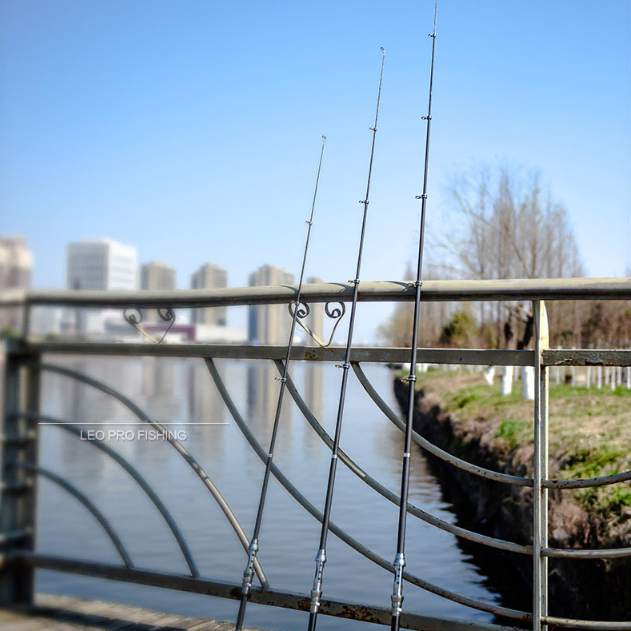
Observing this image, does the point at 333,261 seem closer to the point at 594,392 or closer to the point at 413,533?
the point at 413,533

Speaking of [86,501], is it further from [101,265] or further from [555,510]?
[555,510]

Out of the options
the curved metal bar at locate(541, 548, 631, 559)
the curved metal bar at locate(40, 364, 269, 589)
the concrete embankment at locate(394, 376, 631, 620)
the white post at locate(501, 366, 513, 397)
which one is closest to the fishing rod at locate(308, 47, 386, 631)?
the curved metal bar at locate(40, 364, 269, 589)

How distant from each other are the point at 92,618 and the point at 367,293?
52.3 inches

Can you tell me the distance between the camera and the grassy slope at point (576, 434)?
481cm

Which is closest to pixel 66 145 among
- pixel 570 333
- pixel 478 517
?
pixel 478 517

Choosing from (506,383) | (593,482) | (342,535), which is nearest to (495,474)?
(593,482)

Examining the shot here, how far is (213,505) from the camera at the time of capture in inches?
312

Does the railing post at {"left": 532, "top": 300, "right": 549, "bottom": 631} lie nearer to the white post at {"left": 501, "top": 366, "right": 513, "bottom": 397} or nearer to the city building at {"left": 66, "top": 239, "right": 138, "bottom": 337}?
the city building at {"left": 66, "top": 239, "right": 138, "bottom": 337}

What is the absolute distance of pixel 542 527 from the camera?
203cm

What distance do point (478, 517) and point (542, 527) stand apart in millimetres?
6126

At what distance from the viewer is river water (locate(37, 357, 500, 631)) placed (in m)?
2.45

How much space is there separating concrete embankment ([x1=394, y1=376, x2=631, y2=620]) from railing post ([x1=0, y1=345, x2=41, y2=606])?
10.3ft

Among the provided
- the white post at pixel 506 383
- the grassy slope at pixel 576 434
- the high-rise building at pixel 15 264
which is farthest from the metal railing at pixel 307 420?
the white post at pixel 506 383

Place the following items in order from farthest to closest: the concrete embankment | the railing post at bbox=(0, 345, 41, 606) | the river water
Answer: the concrete embankment, the river water, the railing post at bbox=(0, 345, 41, 606)
